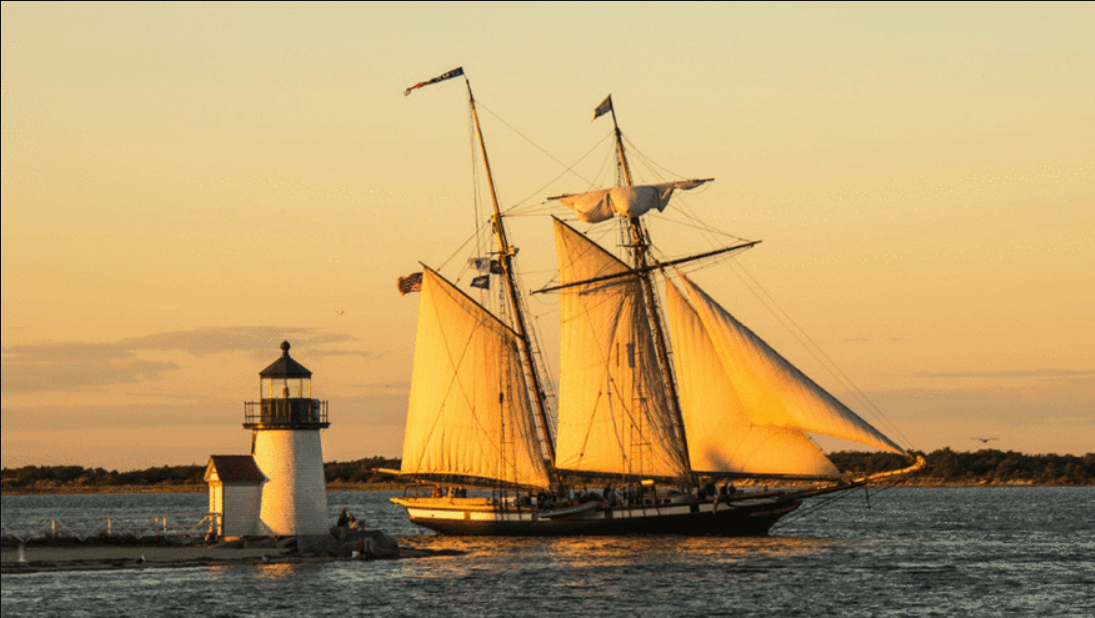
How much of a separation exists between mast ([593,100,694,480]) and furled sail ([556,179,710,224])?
120 cm

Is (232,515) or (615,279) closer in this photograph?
(232,515)

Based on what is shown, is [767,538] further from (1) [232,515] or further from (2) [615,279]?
(1) [232,515]

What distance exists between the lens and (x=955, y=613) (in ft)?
160

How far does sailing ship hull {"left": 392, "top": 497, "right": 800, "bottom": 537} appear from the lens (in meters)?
73.9

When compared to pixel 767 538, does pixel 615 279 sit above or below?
above

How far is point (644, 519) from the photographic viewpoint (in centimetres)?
7444

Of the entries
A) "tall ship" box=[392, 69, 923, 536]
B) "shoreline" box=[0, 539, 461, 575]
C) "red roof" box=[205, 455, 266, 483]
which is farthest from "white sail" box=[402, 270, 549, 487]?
"red roof" box=[205, 455, 266, 483]

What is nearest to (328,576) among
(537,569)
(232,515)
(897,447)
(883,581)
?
(232,515)

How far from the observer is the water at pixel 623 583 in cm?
4856

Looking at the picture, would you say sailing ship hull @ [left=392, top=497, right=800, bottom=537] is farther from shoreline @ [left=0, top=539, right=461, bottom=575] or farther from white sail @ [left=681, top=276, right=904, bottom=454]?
shoreline @ [left=0, top=539, right=461, bottom=575]

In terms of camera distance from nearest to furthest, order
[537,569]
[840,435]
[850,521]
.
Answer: [537,569], [840,435], [850,521]

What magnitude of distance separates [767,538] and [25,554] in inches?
1399

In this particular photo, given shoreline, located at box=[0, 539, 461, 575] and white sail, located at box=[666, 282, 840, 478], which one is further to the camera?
white sail, located at box=[666, 282, 840, 478]

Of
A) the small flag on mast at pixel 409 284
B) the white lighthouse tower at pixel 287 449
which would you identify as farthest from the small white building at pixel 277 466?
the small flag on mast at pixel 409 284
